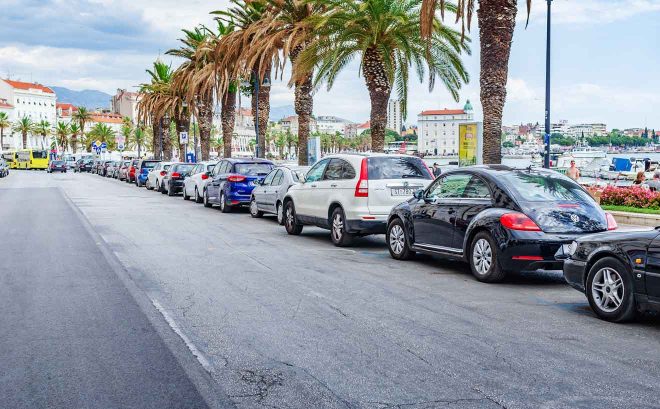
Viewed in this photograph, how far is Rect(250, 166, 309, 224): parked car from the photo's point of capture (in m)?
17.9

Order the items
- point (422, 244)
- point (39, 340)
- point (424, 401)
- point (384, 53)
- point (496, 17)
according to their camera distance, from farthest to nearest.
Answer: point (384, 53) < point (496, 17) < point (422, 244) < point (39, 340) < point (424, 401)

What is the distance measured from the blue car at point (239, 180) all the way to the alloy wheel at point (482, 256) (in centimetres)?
1366

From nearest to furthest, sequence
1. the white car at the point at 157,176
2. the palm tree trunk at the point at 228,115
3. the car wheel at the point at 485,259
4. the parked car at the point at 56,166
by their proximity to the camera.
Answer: the car wheel at the point at 485,259
the white car at the point at 157,176
the palm tree trunk at the point at 228,115
the parked car at the point at 56,166

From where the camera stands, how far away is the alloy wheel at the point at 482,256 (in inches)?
379

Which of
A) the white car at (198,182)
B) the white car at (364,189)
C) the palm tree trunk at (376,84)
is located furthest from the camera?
the white car at (198,182)

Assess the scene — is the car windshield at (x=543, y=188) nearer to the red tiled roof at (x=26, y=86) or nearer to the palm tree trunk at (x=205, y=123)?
the palm tree trunk at (x=205, y=123)

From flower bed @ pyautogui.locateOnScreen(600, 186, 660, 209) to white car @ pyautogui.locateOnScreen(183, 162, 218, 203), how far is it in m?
13.4

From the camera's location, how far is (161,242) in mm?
14273

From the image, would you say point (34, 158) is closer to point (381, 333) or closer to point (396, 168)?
point (396, 168)

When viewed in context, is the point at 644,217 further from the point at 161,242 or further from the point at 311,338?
the point at 311,338

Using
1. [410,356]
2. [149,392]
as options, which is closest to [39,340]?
[149,392]

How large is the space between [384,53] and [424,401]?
2002 centimetres

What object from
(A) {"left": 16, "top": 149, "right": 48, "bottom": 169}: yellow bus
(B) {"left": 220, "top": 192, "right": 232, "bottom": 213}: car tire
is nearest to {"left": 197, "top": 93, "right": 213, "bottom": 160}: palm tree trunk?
(B) {"left": 220, "top": 192, "right": 232, "bottom": 213}: car tire

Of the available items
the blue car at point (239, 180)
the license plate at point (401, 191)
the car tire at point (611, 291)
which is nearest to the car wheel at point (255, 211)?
the blue car at point (239, 180)
